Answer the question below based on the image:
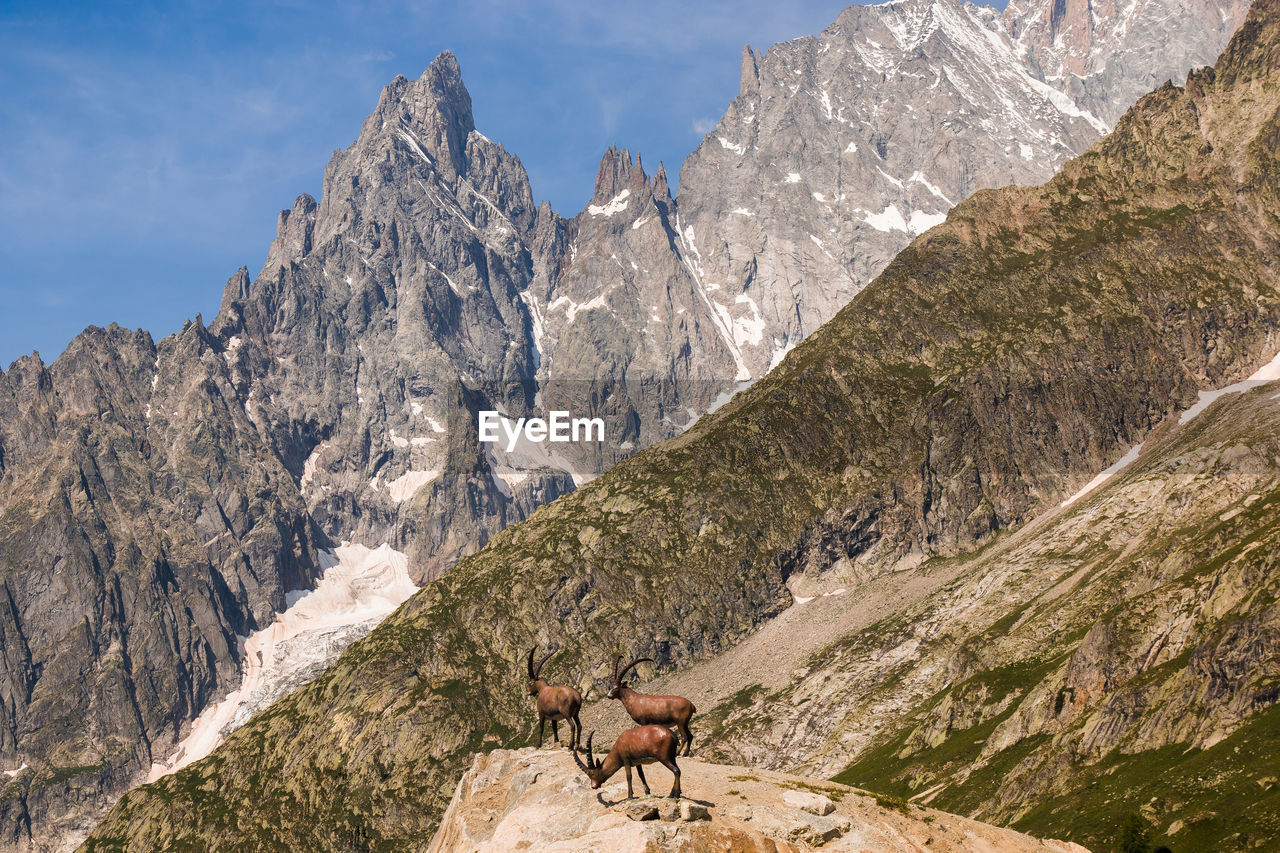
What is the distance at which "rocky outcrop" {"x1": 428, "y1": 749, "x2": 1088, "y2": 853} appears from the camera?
39656 mm

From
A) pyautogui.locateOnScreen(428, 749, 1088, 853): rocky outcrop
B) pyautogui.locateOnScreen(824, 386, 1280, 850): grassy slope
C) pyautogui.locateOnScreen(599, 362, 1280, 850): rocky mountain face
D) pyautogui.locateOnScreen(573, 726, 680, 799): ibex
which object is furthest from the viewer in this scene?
pyautogui.locateOnScreen(599, 362, 1280, 850): rocky mountain face

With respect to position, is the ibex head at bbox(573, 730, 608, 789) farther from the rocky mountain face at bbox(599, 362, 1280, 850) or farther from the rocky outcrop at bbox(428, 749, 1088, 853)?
the rocky mountain face at bbox(599, 362, 1280, 850)

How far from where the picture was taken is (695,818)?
1577 inches

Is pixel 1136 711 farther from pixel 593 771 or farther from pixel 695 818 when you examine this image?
pixel 695 818

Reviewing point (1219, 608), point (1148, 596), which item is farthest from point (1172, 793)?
point (1148, 596)

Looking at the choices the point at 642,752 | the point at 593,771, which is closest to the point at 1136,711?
the point at 593,771

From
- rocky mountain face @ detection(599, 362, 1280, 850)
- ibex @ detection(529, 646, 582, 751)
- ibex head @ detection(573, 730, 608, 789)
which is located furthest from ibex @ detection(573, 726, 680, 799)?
rocky mountain face @ detection(599, 362, 1280, 850)

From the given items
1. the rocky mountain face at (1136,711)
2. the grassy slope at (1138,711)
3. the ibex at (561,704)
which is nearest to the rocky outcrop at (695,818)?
the ibex at (561,704)

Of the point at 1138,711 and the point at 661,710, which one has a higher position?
the point at 661,710

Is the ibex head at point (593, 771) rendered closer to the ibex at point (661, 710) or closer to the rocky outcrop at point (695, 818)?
the rocky outcrop at point (695, 818)

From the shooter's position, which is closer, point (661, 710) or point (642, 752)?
point (642, 752)

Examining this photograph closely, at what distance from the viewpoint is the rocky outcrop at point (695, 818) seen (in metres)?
39.7

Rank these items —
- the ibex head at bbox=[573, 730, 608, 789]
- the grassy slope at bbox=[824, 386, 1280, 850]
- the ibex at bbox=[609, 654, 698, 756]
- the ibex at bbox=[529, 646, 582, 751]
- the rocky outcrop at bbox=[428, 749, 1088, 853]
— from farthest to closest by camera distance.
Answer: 1. the grassy slope at bbox=[824, 386, 1280, 850]
2. the ibex at bbox=[529, 646, 582, 751]
3. the ibex at bbox=[609, 654, 698, 756]
4. the ibex head at bbox=[573, 730, 608, 789]
5. the rocky outcrop at bbox=[428, 749, 1088, 853]

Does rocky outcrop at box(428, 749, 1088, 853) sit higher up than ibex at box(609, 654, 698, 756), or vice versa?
ibex at box(609, 654, 698, 756)
